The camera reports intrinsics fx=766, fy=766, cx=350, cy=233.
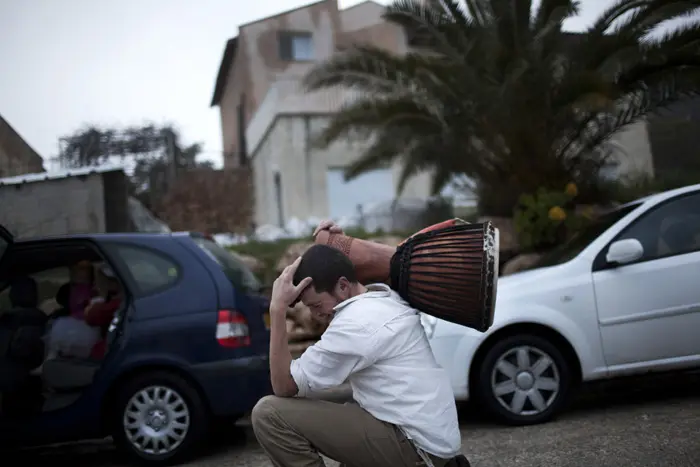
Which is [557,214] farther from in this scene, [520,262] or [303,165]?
[303,165]

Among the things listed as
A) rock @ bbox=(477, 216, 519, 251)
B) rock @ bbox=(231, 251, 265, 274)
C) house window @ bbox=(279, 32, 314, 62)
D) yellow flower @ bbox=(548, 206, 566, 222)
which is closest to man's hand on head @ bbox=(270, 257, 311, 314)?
yellow flower @ bbox=(548, 206, 566, 222)

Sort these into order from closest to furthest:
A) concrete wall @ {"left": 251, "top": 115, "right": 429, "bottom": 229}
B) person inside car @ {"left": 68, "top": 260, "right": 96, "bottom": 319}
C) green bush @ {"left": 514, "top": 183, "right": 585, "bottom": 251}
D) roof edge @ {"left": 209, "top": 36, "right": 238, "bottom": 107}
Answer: person inside car @ {"left": 68, "top": 260, "right": 96, "bottom": 319}, green bush @ {"left": 514, "top": 183, "right": 585, "bottom": 251}, concrete wall @ {"left": 251, "top": 115, "right": 429, "bottom": 229}, roof edge @ {"left": 209, "top": 36, "right": 238, "bottom": 107}

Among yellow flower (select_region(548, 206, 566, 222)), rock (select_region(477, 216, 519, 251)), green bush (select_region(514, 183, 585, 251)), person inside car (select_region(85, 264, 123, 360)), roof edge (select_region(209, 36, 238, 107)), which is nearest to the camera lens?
person inside car (select_region(85, 264, 123, 360))

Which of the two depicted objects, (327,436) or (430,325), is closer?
(327,436)

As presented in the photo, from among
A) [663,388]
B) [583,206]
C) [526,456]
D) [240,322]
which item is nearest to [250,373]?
[240,322]

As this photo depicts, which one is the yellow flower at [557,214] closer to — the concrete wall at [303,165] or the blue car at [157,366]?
the blue car at [157,366]

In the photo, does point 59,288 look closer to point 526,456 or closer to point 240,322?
point 240,322

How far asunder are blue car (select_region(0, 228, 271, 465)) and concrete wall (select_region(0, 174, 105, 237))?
11.4 feet

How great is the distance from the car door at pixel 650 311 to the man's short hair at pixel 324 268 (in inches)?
125

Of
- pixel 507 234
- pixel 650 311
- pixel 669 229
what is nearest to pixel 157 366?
pixel 650 311

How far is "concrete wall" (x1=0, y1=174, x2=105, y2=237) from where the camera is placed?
8.56 metres

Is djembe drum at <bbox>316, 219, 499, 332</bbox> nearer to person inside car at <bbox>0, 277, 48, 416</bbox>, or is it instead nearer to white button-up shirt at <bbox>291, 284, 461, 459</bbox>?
white button-up shirt at <bbox>291, 284, 461, 459</bbox>

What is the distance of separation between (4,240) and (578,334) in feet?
13.2

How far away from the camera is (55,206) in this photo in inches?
352
